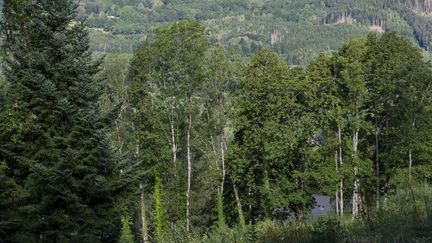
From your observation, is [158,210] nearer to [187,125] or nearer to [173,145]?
[173,145]

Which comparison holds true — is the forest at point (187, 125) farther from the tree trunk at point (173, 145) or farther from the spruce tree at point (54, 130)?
the tree trunk at point (173, 145)

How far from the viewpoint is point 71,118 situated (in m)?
16.9

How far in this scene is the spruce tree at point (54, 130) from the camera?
52.4ft

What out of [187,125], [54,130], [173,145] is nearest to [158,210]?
[173,145]

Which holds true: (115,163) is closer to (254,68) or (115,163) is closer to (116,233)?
(116,233)

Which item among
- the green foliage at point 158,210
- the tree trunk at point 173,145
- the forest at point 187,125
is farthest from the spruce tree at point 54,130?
the tree trunk at point 173,145

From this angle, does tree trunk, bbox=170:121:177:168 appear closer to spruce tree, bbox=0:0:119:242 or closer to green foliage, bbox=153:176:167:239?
green foliage, bbox=153:176:167:239

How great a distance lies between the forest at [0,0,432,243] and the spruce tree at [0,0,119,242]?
0.05 m

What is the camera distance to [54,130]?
16906 mm

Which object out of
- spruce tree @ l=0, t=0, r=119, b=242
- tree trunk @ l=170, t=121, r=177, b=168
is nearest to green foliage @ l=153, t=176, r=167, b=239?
tree trunk @ l=170, t=121, r=177, b=168

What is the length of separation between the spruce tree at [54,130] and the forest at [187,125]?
50 millimetres

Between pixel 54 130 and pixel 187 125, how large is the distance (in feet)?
44.0

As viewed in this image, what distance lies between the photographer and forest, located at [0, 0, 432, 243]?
16.5 metres

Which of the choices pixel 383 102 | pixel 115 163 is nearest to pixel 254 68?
pixel 383 102
